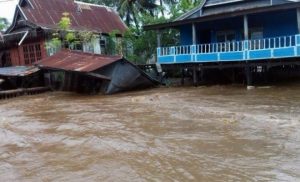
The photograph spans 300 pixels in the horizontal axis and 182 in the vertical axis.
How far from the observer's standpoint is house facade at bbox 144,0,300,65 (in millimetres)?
17234

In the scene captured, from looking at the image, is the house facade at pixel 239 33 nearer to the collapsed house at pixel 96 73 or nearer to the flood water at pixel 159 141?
the collapsed house at pixel 96 73

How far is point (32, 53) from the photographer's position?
27812mm

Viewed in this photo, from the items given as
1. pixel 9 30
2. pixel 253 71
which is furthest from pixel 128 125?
pixel 9 30

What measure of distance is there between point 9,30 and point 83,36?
586 centimetres

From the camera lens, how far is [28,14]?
2645 centimetres

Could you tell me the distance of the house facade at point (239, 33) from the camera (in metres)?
17.2

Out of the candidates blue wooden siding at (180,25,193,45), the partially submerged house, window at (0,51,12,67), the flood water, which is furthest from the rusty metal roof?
the flood water

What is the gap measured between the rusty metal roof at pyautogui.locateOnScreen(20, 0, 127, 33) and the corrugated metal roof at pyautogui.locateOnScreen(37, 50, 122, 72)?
4924mm

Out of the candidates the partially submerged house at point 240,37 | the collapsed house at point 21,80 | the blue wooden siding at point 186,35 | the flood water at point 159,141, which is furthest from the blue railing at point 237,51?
the collapsed house at point 21,80

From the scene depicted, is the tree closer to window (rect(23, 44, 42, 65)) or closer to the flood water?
window (rect(23, 44, 42, 65))

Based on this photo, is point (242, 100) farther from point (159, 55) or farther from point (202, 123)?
point (159, 55)

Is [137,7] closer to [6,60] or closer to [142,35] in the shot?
[142,35]

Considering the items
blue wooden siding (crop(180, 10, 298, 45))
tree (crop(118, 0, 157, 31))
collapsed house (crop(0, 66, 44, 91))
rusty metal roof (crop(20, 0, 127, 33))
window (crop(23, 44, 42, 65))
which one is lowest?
collapsed house (crop(0, 66, 44, 91))

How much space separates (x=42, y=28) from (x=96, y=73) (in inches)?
324
